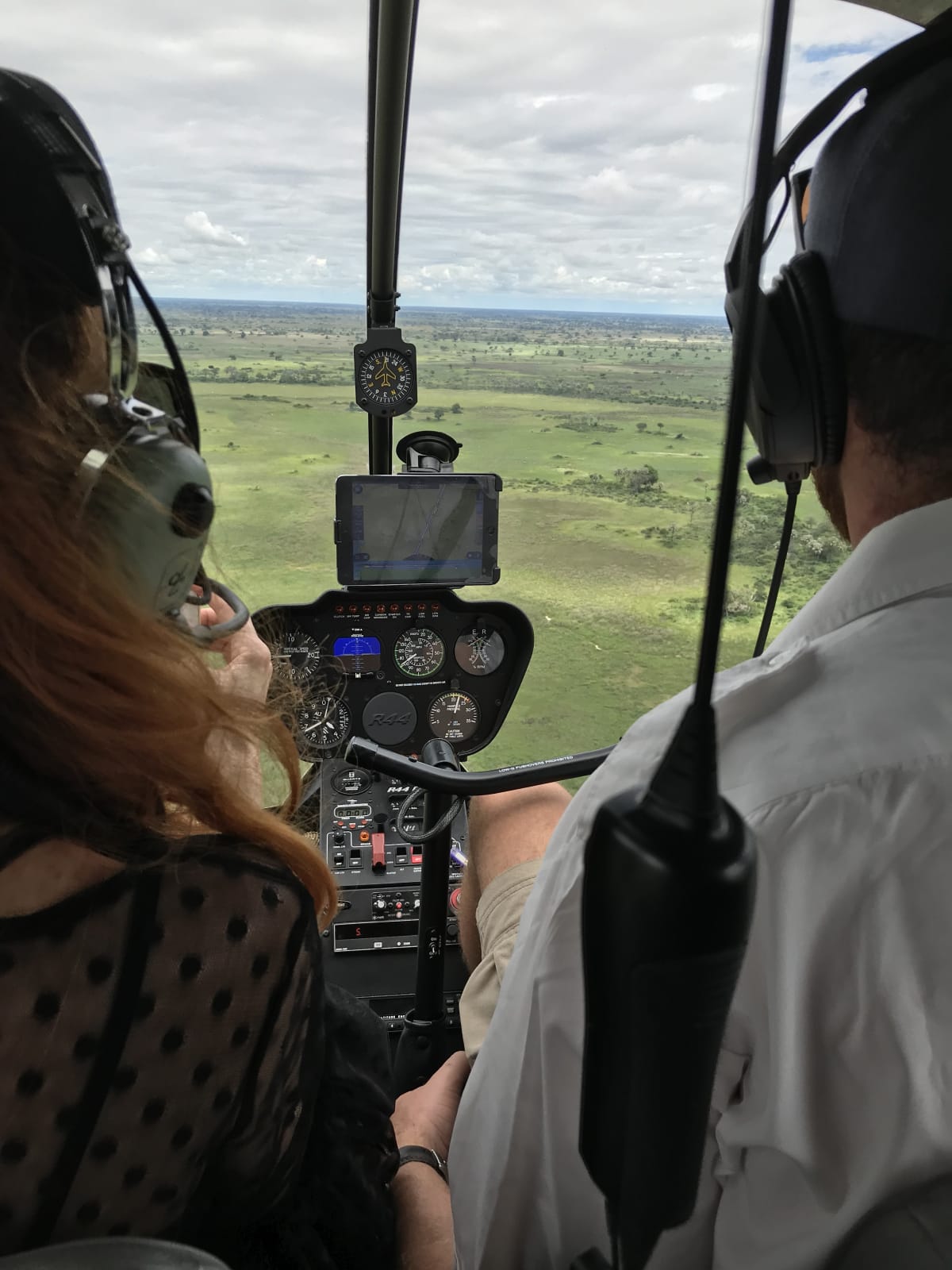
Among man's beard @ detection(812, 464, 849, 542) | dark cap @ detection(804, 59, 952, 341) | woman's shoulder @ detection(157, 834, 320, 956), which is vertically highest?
dark cap @ detection(804, 59, 952, 341)

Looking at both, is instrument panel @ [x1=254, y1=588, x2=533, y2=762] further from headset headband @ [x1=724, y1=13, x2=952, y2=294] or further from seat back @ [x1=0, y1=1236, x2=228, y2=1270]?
seat back @ [x1=0, y1=1236, x2=228, y2=1270]

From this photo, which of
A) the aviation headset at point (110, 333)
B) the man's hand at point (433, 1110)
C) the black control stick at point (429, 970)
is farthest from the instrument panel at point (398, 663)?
the aviation headset at point (110, 333)

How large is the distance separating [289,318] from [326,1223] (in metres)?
1.57

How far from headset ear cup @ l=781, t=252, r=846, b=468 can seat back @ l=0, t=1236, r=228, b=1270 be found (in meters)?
0.84

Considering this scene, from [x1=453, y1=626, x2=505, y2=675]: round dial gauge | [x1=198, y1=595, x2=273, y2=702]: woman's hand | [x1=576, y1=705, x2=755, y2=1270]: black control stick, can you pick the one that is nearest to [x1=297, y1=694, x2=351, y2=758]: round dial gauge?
[x1=453, y1=626, x2=505, y2=675]: round dial gauge

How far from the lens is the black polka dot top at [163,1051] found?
664 mm

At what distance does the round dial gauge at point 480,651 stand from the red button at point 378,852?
1.38 ft

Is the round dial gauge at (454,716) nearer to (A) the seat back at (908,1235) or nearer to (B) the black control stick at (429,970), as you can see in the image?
(B) the black control stick at (429,970)

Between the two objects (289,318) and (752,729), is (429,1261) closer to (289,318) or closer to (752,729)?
(752,729)

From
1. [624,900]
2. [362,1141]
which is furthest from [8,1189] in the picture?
[624,900]

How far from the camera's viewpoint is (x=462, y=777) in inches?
60.4

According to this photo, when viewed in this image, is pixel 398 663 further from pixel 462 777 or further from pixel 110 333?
pixel 110 333

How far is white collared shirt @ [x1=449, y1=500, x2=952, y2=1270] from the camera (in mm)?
662

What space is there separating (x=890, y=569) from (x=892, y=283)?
24 centimetres
